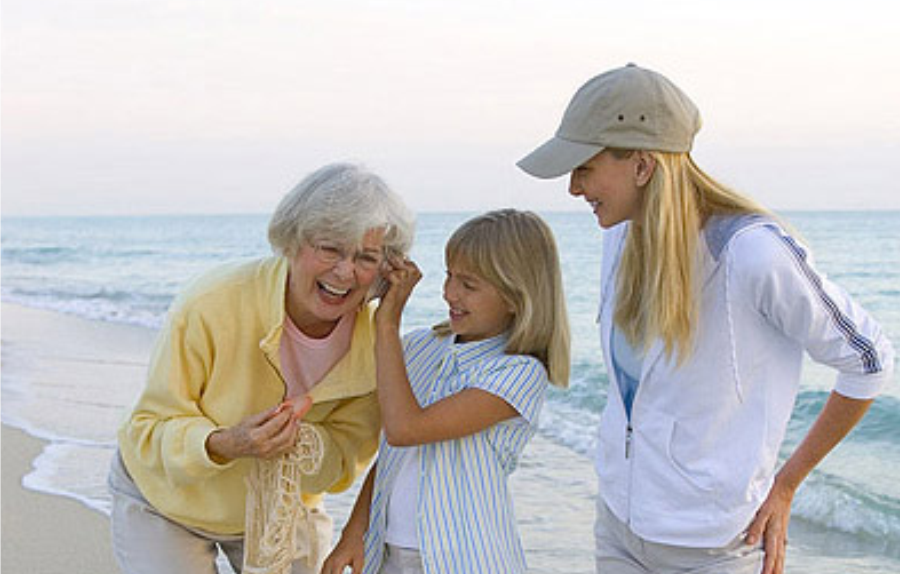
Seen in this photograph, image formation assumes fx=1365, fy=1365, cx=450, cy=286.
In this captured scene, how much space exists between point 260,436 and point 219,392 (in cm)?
26

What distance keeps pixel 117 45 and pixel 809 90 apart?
12.3m

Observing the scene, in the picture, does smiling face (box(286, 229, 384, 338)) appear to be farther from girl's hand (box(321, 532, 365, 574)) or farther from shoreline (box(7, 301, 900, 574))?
shoreline (box(7, 301, 900, 574))

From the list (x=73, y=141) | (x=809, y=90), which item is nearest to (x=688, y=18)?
(x=809, y=90)

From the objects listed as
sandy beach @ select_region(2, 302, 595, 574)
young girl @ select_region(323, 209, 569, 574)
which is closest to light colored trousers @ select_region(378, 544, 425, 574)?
young girl @ select_region(323, 209, 569, 574)

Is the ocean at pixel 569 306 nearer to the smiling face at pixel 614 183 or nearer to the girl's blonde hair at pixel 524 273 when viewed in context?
the girl's blonde hair at pixel 524 273

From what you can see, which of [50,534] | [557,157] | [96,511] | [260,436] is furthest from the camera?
[96,511]

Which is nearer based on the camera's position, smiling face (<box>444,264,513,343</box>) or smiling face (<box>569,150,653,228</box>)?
smiling face (<box>569,150,653,228</box>)

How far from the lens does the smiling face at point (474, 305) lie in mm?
3295

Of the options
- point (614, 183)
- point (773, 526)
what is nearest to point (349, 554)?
point (773, 526)

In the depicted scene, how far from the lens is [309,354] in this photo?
343 cm

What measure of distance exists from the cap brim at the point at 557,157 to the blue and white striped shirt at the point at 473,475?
48cm

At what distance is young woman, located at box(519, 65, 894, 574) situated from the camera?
288 cm

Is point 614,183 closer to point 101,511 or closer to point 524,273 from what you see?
point 524,273

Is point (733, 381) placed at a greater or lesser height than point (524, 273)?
lesser
